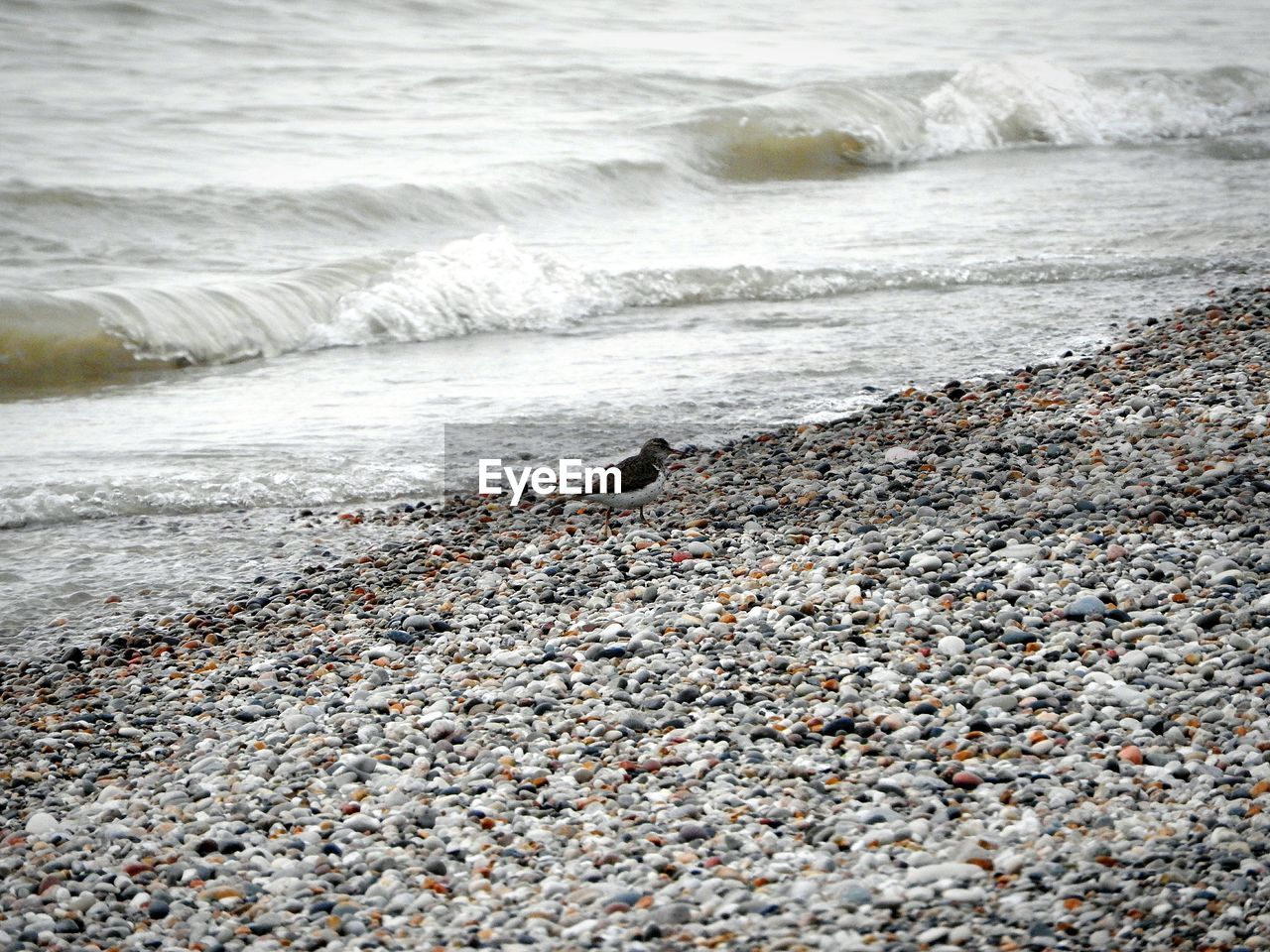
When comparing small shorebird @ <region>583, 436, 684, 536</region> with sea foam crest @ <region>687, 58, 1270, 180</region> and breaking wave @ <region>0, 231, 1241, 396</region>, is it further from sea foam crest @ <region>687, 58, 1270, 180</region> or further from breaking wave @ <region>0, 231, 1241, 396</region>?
sea foam crest @ <region>687, 58, 1270, 180</region>

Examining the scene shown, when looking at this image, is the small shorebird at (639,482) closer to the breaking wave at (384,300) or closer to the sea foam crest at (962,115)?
the breaking wave at (384,300)

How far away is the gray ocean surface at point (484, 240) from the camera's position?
710 cm

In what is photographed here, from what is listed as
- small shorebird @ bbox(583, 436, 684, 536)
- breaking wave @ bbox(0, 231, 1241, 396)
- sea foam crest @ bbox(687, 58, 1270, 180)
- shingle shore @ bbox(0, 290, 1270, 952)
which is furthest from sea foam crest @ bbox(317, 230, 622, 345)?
sea foam crest @ bbox(687, 58, 1270, 180)

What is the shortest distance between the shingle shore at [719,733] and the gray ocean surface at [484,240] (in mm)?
1137

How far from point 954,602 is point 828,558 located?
605 mm

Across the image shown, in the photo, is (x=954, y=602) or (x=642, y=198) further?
(x=642, y=198)

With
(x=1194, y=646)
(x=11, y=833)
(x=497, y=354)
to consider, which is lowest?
(x=11, y=833)

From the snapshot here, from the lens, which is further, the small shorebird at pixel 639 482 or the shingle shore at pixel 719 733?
the small shorebird at pixel 639 482

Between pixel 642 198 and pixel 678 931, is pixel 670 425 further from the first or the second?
pixel 642 198

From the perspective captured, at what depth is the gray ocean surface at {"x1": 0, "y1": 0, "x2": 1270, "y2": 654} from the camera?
280 inches

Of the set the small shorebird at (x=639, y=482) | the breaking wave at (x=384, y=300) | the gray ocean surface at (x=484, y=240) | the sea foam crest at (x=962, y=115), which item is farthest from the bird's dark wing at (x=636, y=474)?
the sea foam crest at (x=962, y=115)

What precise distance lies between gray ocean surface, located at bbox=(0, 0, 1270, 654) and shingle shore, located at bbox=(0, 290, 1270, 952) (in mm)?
1137

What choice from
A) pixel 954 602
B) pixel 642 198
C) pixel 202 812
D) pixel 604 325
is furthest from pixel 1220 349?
pixel 642 198

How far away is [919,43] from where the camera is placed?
21.4 m
